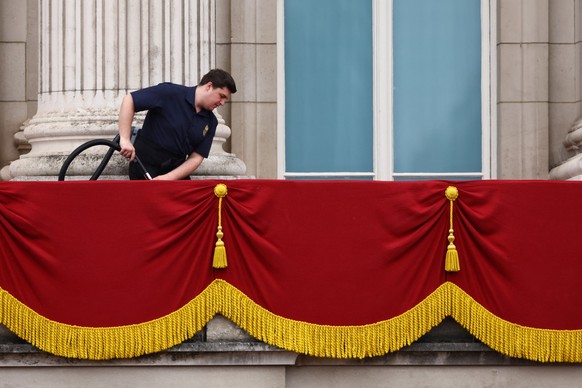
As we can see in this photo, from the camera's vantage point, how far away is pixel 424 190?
42.3 ft

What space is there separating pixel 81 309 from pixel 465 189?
2.97 meters

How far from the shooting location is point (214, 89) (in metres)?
13.3

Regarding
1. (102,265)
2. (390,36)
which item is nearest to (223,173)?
(102,265)

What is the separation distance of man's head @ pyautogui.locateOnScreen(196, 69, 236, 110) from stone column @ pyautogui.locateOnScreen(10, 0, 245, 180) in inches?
41.3

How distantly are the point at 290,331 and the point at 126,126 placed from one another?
2010mm

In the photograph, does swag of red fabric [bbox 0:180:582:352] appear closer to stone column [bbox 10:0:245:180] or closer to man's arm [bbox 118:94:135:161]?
man's arm [bbox 118:94:135:161]

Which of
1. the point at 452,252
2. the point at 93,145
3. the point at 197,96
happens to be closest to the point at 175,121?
the point at 197,96

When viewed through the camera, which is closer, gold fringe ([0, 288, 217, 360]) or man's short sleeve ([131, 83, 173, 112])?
gold fringe ([0, 288, 217, 360])

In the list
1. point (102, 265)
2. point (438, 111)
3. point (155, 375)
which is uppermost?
point (438, 111)

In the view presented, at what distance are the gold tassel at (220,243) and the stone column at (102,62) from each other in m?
1.64

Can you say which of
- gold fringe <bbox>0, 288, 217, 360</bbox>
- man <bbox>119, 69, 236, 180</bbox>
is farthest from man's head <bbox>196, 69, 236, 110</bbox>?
Result: gold fringe <bbox>0, 288, 217, 360</bbox>

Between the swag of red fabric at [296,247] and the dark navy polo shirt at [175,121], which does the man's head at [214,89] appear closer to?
the dark navy polo shirt at [175,121]

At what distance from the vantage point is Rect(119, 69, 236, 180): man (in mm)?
13297

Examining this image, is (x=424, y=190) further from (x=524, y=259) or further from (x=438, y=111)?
(x=438, y=111)
